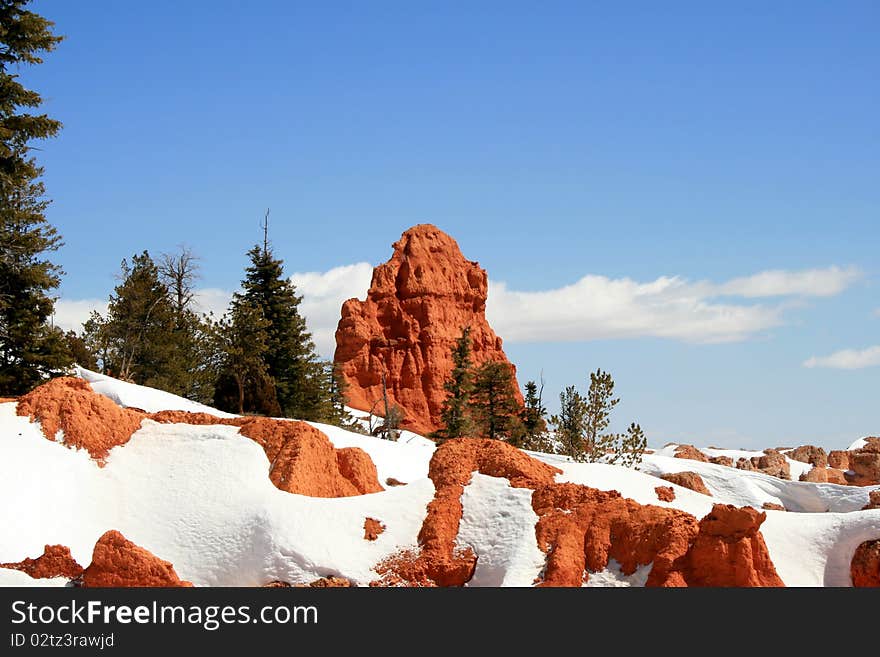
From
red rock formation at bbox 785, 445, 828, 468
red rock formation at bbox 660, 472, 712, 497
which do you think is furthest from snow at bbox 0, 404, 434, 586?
red rock formation at bbox 785, 445, 828, 468

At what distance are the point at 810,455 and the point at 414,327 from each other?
4350cm

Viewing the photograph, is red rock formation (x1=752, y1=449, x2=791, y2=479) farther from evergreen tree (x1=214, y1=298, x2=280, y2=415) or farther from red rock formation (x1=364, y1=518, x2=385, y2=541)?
red rock formation (x1=364, y1=518, x2=385, y2=541)

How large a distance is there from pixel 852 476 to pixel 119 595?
1910 inches

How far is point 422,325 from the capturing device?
327ft

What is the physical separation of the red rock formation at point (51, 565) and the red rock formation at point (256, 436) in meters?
Answer: 3.55

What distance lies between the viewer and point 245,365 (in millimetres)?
47125

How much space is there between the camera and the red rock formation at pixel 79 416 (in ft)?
68.9

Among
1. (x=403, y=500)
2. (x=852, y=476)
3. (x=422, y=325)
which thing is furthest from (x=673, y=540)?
(x=422, y=325)

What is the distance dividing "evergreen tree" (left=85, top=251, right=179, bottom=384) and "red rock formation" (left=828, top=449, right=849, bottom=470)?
43.8m

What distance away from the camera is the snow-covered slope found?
17688 millimetres

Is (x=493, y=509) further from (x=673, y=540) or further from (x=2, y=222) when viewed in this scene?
(x=2, y=222)

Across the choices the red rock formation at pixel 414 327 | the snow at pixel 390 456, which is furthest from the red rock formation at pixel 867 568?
the red rock formation at pixel 414 327

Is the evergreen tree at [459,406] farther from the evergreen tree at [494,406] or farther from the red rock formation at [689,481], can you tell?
the red rock formation at [689,481]

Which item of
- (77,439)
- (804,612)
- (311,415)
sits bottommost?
(804,612)
